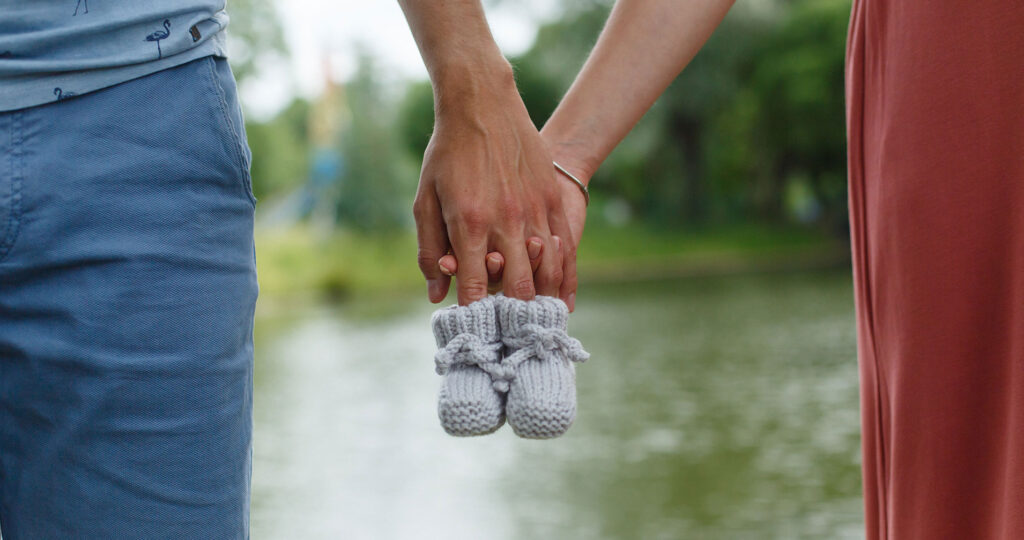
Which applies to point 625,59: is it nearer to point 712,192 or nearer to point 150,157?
point 150,157

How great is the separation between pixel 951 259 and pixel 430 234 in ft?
1.97

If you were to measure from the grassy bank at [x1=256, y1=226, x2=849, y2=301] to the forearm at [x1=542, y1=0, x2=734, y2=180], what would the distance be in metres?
16.6

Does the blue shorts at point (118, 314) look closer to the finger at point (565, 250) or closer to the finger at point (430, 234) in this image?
the finger at point (430, 234)

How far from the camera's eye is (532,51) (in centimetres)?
2617

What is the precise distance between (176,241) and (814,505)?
4.31 metres

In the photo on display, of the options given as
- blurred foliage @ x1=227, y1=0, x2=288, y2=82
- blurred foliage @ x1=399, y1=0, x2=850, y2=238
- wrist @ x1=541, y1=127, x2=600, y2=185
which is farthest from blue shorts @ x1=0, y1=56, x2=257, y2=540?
blurred foliage @ x1=227, y1=0, x2=288, y2=82

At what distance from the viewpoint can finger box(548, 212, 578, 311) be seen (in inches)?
52.8

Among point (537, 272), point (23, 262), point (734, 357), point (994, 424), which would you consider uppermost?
point (734, 357)

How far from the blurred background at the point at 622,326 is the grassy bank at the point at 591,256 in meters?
0.07

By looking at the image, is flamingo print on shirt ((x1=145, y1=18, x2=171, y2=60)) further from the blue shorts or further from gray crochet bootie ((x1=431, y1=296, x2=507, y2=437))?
gray crochet bootie ((x1=431, y1=296, x2=507, y2=437))

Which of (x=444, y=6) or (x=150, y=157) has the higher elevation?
(x=444, y=6)

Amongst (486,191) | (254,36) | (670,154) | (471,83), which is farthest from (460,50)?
(670,154)

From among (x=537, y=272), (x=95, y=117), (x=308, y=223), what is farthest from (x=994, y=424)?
(x=308, y=223)

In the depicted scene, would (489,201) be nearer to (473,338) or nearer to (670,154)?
(473,338)
